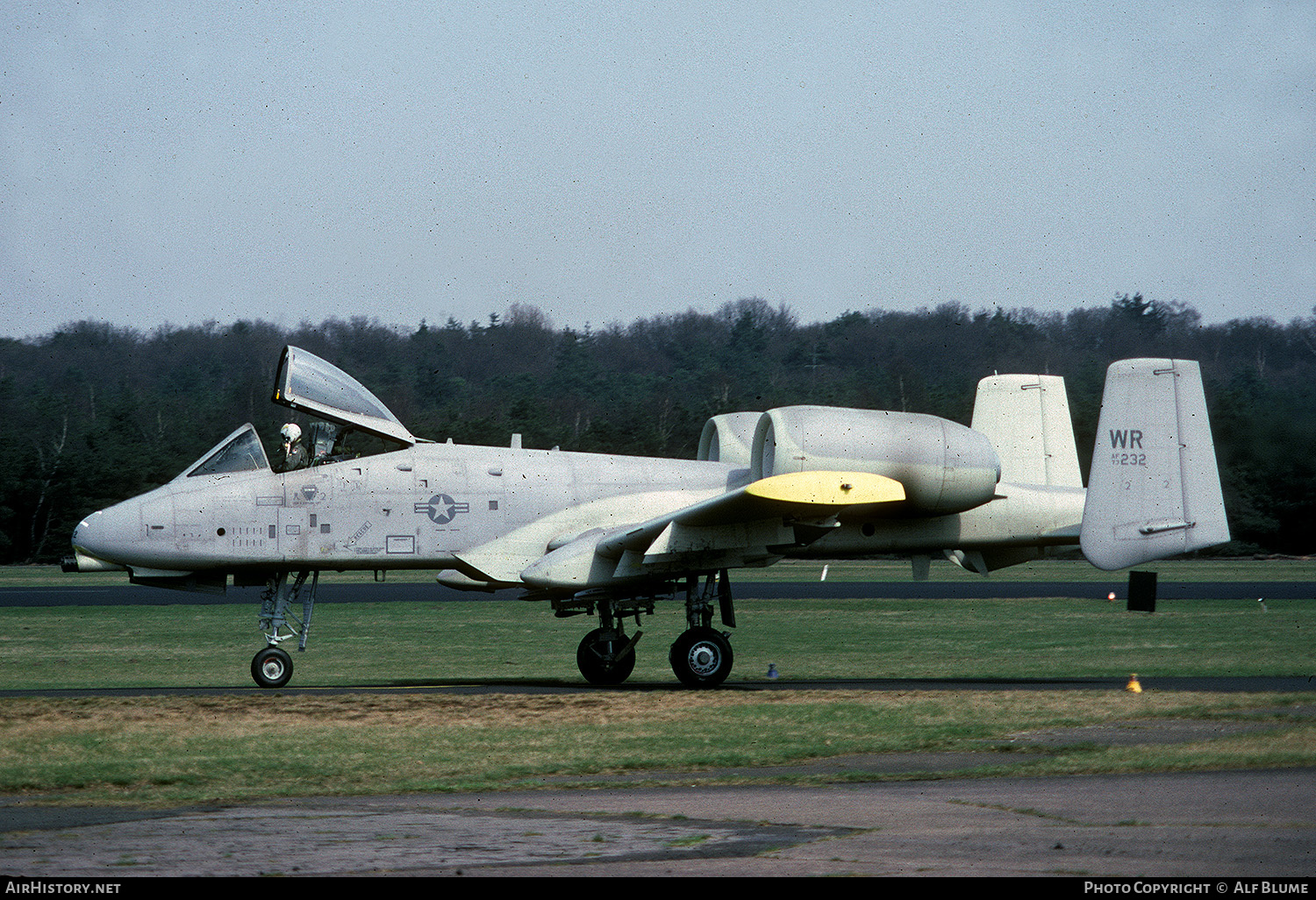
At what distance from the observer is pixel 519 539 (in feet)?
56.0

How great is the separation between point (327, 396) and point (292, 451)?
0.90m

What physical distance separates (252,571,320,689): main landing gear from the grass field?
0.58 metres

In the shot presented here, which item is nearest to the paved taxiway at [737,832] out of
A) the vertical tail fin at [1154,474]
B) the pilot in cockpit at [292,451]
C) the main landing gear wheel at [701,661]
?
the main landing gear wheel at [701,661]

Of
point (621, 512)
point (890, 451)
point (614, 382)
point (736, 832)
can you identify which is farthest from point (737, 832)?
point (614, 382)

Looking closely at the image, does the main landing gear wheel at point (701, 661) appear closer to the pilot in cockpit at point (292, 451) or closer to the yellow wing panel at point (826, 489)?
the yellow wing panel at point (826, 489)

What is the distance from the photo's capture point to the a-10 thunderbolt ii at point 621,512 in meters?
16.0

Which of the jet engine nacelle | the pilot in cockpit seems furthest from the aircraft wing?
the pilot in cockpit

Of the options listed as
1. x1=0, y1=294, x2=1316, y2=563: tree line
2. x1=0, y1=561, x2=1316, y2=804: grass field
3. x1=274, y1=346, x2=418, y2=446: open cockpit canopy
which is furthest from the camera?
x1=0, y1=294, x2=1316, y2=563: tree line

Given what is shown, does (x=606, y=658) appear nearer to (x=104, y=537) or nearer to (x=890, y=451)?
(x=890, y=451)

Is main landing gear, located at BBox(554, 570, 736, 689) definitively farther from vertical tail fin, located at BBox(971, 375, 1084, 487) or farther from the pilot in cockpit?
vertical tail fin, located at BBox(971, 375, 1084, 487)

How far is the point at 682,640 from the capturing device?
654 inches

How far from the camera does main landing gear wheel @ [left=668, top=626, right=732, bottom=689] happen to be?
54.0ft

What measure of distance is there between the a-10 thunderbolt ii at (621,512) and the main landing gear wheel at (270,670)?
24 mm

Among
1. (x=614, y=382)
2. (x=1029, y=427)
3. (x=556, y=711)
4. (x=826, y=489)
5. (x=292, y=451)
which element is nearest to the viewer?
(x=556, y=711)
